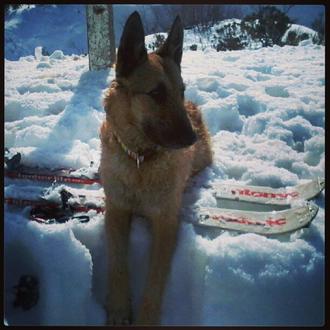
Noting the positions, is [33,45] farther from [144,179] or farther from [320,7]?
[320,7]

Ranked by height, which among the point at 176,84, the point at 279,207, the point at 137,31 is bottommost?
the point at 279,207

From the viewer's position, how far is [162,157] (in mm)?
2238

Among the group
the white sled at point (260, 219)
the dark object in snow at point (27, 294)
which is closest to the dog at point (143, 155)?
the white sled at point (260, 219)

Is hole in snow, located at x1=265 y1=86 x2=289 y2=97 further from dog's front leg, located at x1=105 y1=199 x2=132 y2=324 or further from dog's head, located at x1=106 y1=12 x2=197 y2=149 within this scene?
dog's front leg, located at x1=105 y1=199 x2=132 y2=324

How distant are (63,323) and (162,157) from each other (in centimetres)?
96

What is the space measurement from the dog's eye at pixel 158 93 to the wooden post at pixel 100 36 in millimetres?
848

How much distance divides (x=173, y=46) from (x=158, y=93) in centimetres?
34

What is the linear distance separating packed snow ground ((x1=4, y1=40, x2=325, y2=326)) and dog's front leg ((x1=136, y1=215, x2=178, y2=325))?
0.06 m

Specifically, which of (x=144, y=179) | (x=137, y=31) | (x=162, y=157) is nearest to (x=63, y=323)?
(x=144, y=179)

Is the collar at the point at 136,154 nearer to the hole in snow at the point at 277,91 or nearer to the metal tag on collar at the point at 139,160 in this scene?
the metal tag on collar at the point at 139,160

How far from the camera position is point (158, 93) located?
2125 mm

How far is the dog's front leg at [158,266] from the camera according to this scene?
6.47 feet

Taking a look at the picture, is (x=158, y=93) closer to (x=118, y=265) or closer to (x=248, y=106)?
(x=118, y=265)

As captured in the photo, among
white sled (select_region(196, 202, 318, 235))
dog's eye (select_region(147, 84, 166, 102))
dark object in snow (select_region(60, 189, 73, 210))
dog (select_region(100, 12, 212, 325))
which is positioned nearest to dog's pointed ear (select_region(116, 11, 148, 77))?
dog (select_region(100, 12, 212, 325))
